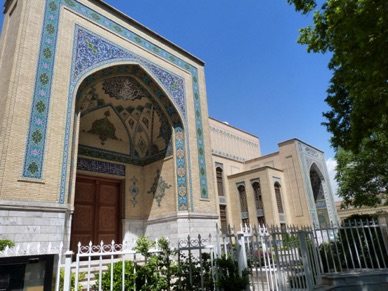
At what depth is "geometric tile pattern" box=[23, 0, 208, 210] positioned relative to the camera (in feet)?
19.6

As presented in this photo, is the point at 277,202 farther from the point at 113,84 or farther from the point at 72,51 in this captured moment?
the point at 72,51

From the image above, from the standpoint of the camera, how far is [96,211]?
965 cm

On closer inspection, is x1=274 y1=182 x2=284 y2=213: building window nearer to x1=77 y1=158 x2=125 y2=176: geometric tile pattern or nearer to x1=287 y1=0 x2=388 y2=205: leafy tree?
x1=287 y1=0 x2=388 y2=205: leafy tree

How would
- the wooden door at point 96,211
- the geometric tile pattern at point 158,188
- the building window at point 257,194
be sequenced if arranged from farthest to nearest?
the building window at point 257,194
the geometric tile pattern at point 158,188
the wooden door at point 96,211

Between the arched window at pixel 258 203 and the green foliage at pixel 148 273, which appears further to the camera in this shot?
the arched window at pixel 258 203

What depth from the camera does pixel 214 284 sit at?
425cm

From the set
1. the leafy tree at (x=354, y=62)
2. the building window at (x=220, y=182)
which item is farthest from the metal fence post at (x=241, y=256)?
the building window at (x=220, y=182)

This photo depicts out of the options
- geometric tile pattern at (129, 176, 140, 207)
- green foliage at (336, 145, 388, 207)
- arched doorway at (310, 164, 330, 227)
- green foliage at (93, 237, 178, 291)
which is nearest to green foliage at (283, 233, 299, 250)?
green foliage at (93, 237, 178, 291)

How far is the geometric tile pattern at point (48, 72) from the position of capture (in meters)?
5.98

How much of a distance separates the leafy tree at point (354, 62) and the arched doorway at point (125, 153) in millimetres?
4746

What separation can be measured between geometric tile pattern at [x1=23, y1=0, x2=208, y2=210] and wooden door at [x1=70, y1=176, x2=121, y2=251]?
3.19 m

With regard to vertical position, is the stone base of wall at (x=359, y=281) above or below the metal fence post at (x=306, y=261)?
below

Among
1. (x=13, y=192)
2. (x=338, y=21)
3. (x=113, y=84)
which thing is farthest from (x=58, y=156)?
(x=338, y=21)

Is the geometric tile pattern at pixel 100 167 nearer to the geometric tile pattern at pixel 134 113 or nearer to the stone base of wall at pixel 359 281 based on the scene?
the geometric tile pattern at pixel 134 113
